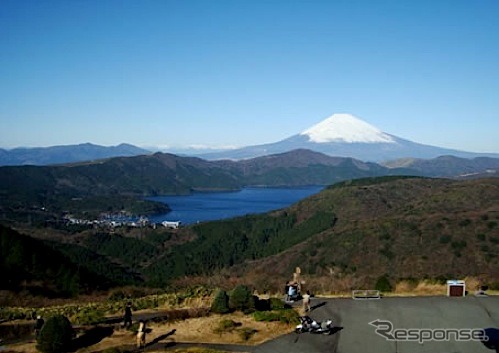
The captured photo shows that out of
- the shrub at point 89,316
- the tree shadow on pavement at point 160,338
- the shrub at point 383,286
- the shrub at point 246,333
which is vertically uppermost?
the shrub at point 383,286

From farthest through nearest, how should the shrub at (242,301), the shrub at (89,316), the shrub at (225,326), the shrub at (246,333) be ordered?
the shrub at (242,301) < the shrub at (89,316) < the shrub at (225,326) < the shrub at (246,333)

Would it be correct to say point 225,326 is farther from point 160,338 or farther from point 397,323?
point 397,323

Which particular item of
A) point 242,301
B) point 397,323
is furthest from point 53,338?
point 397,323

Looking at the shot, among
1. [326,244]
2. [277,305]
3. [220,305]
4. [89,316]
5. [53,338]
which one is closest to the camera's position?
[53,338]

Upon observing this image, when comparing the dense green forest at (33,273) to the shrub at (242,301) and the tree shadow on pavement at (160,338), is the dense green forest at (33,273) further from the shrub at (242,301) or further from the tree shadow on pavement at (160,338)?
the tree shadow on pavement at (160,338)

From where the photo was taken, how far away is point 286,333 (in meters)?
18.1

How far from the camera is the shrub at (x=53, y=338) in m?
16.5

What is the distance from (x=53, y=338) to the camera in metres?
16.5

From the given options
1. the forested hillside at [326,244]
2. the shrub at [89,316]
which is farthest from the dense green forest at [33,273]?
the shrub at [89,316]

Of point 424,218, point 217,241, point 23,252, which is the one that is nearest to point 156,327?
point 23,252

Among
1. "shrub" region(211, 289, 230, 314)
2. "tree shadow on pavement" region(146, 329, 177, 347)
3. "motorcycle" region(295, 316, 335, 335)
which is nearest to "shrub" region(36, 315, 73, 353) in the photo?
"tree shadow on pavement" region(146, 329, 177, 347)

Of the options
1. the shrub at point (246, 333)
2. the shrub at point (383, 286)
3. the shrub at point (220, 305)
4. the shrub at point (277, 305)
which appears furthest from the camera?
the shrub at point (383, 286)

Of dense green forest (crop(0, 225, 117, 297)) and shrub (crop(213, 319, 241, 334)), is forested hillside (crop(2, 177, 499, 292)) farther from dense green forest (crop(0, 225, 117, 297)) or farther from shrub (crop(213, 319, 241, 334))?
shrub (crop(213, 319, 241, 334))

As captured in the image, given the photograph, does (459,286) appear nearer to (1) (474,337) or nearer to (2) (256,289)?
(1) (474,337)
